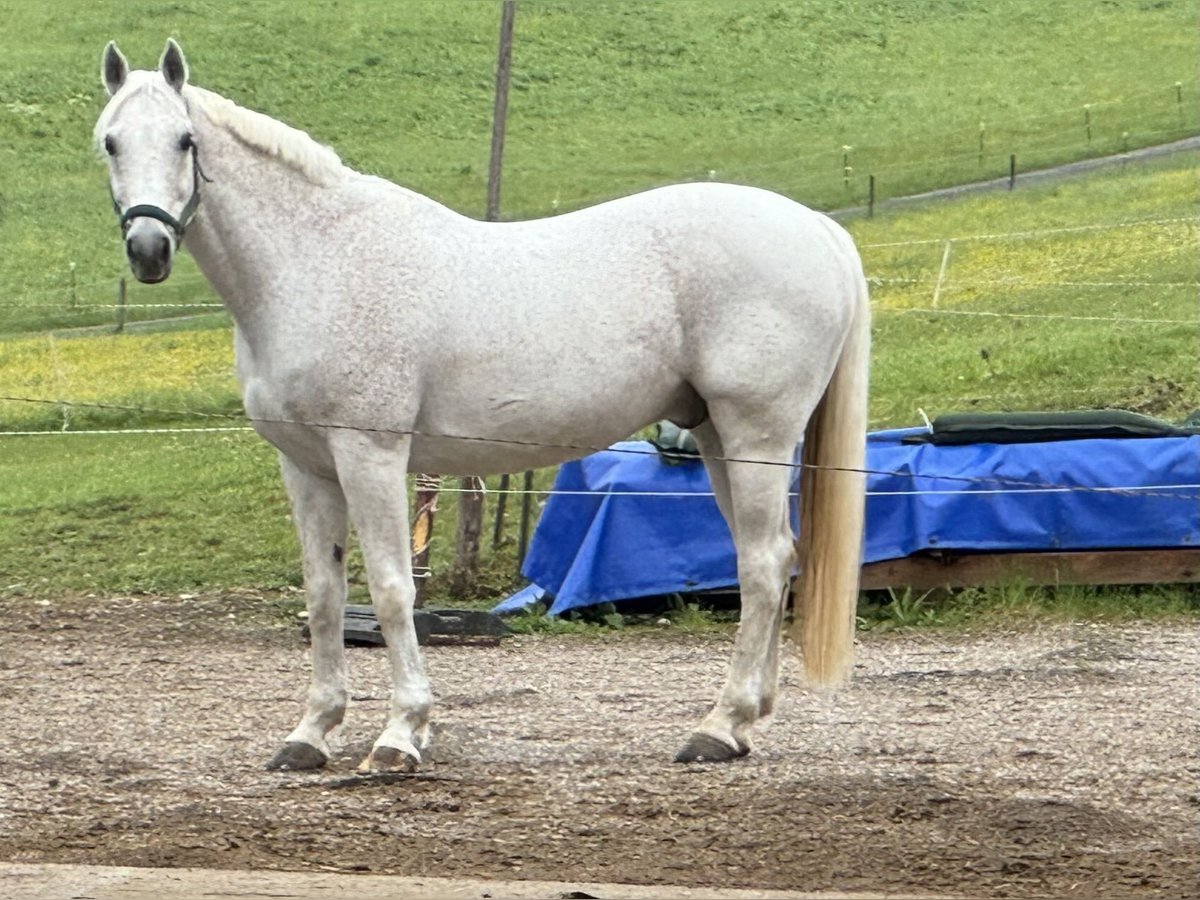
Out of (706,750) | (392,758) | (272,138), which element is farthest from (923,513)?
(272,138)

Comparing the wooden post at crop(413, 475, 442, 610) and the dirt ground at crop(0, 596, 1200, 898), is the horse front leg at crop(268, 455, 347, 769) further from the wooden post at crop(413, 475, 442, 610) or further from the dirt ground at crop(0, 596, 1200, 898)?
the wooden post at crop(413, 475, 442, 610)

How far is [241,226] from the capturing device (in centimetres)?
691

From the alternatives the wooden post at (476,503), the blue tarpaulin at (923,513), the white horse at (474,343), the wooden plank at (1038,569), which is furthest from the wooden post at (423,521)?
the white horse at (474,343)

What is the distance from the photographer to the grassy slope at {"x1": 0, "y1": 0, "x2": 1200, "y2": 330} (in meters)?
36.2

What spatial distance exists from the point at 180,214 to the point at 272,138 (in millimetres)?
579

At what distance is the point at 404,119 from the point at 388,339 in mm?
34564

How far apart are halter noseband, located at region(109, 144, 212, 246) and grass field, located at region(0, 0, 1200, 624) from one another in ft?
17.5

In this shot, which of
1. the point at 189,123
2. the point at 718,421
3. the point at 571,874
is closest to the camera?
the point at 571,874

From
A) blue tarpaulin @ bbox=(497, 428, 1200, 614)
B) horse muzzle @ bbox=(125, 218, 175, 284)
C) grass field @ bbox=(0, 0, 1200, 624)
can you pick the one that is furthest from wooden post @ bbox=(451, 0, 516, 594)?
horse muzzle @ bbox=(125, 218, 175, 284)

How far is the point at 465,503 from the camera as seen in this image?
11.8 m

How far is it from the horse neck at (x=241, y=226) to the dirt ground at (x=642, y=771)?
174 cm

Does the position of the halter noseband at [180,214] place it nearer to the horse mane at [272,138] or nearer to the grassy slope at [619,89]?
the horse mane at [272,138]

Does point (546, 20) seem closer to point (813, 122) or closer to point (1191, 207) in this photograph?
point (813, 122)

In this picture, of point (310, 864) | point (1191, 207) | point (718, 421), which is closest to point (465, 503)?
point (718, 421)
